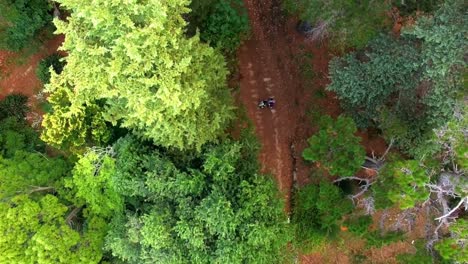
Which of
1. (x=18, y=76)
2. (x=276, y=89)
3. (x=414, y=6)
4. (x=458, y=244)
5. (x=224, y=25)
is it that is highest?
(x=18, y=76)

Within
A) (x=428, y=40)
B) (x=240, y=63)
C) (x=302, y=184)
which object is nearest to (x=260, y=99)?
(x=240, y=63)

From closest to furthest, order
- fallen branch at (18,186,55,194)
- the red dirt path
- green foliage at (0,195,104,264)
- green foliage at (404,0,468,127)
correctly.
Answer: green foliage at (404,0,468,127) → green foliage at (0,195,104,264) → fallen branch at (18,186,55,194) → the red dirt path

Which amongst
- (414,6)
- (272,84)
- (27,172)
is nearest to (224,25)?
(272,84)

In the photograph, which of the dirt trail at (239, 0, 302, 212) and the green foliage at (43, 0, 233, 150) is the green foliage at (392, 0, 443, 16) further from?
the green foliage at (43, 0, 233, 150)

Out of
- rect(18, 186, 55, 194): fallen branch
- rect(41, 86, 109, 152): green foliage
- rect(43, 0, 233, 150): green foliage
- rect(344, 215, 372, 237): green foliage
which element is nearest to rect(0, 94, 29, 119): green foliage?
rect(41, 86, 109, 152): green foliage

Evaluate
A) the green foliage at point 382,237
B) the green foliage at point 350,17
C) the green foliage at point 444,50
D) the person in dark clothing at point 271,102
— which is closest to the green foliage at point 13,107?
the person in dark clothing at point 271,102

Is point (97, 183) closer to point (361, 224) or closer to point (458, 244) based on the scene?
point (361, 224)
